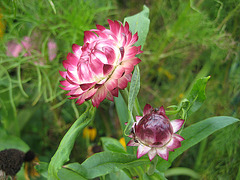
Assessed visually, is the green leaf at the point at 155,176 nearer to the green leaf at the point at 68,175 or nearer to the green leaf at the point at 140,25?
the green leaf at the point at 68,175

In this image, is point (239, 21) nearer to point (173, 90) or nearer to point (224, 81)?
point (224, 81)

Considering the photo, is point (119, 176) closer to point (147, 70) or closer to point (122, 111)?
point (122, 111)

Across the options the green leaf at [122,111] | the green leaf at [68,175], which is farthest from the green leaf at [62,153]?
the green leaf at [122,111]

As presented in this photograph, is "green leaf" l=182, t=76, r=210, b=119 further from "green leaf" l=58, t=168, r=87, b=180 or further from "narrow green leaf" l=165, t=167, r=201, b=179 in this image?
"narrow green leaf" l=165, t=167, r=201, b=179

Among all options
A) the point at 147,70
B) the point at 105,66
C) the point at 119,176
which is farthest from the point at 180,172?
the point at 105,66

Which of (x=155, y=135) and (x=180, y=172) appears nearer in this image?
(x=155, y=135)

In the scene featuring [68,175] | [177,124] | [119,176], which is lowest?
[119,176]

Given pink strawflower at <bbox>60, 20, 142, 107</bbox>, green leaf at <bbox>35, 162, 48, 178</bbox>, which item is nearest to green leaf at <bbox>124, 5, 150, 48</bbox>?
pink strawflower at <bbox>60, 20, 142, 107</bbox>
